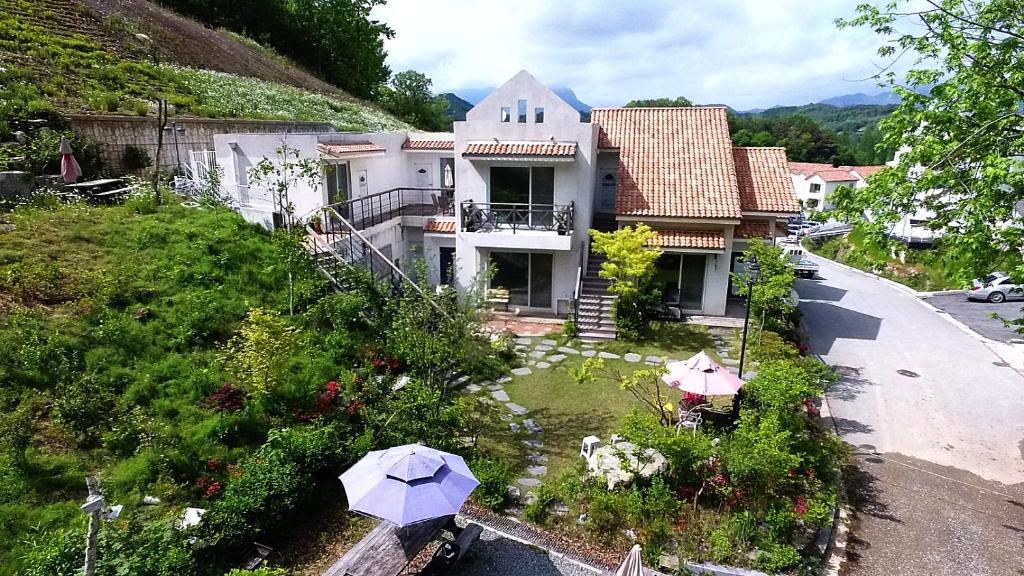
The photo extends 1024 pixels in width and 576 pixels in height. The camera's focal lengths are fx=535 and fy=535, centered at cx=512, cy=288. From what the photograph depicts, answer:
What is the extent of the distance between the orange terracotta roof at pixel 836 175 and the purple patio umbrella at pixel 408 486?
70.4 metres

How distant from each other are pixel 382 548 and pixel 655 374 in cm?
600

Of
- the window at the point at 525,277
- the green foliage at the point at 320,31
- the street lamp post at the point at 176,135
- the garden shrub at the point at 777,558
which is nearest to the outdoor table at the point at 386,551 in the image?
the garden shrub at the point at 777,558

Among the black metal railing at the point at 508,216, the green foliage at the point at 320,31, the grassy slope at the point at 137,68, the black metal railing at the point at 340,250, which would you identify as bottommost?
the black metal railing at the point at 340,250

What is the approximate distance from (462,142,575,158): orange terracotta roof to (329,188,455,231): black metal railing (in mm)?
3335

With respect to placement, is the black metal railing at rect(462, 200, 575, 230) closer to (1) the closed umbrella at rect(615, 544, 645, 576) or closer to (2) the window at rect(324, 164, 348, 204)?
(2) the window at rect(324, 164, 348, 204)

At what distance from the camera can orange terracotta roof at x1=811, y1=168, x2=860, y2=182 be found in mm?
64062

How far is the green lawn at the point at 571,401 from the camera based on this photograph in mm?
10320

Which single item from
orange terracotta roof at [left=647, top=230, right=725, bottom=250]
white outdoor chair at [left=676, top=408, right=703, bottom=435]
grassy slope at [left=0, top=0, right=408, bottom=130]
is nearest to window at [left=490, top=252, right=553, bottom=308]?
orange terracotta roof at [left=647, top=230, right=725, bottom=250]

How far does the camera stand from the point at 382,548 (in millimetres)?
6695

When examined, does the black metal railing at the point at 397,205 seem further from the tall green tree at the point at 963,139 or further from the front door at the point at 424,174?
the tall green tree at the point at 963,139

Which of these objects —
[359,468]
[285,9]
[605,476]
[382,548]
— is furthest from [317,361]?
[285,9]

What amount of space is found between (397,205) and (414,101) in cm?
3816

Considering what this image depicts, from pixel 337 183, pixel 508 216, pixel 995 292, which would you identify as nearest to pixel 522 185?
pixel 508 216

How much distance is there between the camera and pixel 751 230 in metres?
18.3
